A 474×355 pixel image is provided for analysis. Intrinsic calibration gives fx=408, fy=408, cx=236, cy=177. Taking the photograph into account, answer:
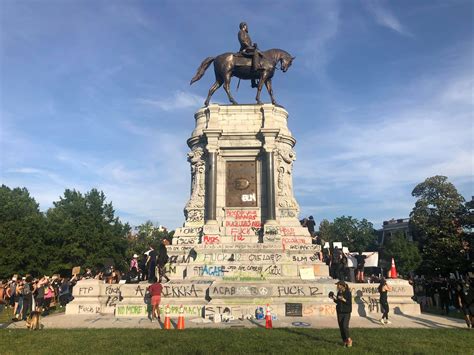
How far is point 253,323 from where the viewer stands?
52.5ft

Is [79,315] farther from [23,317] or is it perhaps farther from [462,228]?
[462,228]

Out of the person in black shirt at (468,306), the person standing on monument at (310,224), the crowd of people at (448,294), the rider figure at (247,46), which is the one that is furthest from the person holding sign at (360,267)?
the rider figure at (247,46)

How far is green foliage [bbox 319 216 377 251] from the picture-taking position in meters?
85.5

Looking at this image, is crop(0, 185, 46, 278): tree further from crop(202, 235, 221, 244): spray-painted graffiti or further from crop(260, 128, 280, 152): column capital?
crop(260, 128, 280, 152): column capital

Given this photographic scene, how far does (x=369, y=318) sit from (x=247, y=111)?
1477cm

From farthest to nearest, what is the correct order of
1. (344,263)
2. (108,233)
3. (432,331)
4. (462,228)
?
1. (108,233)
2. (462,228)
3. (344,263)
4. (432,331)

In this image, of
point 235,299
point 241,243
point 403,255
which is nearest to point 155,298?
point 235,299

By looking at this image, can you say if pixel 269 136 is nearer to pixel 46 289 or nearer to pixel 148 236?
pixel 46 289

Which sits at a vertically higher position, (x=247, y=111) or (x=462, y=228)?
(x=247, y=111)

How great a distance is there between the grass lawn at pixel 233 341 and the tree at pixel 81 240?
35.9m

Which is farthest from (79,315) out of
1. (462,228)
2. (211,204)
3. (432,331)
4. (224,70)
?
(462,228)

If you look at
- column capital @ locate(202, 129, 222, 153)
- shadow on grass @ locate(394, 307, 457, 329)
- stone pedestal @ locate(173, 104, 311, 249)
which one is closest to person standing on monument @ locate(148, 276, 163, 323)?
stone pedestal @ locate(173, 104, 311, 249)

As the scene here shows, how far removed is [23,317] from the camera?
19172mm

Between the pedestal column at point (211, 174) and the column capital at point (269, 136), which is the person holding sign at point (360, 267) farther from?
the pedestal column at point (211, 174)
